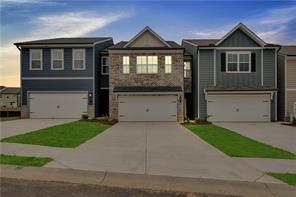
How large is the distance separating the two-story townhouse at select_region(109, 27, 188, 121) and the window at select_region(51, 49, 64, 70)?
14.7 feet

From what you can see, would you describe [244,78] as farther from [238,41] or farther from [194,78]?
[194,78]

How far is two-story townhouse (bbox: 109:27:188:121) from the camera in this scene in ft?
100

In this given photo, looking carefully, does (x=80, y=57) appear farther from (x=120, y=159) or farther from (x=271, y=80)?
(x=120, y=159)

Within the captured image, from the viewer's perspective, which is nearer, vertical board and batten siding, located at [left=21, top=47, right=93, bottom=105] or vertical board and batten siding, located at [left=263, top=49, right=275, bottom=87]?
vertical board and batten siding, located at [left=263, top=49, right=275, bottom=87]

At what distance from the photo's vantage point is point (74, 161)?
11.2 metres

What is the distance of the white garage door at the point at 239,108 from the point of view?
30.4 metres

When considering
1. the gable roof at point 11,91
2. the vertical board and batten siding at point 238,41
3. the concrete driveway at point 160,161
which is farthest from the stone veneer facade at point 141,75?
the gable roof at point 11,91

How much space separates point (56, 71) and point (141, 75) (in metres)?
7.13

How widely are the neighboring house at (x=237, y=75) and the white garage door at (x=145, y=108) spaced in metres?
2.38

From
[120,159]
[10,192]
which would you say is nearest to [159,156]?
[120,159]

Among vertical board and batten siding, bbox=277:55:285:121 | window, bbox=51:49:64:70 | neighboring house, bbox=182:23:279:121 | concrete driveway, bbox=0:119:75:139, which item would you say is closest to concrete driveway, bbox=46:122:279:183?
concrete driveway, bbox=0:119:75:139

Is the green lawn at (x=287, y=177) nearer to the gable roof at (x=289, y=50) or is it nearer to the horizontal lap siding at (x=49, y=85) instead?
the gable roof at (x=289, y=50)

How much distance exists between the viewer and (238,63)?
Answer: 100ft

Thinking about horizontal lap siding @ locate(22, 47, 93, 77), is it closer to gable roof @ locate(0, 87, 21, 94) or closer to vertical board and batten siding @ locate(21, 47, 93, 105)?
vertical board and batten siding @ locate(21, 47, 93, 105)
